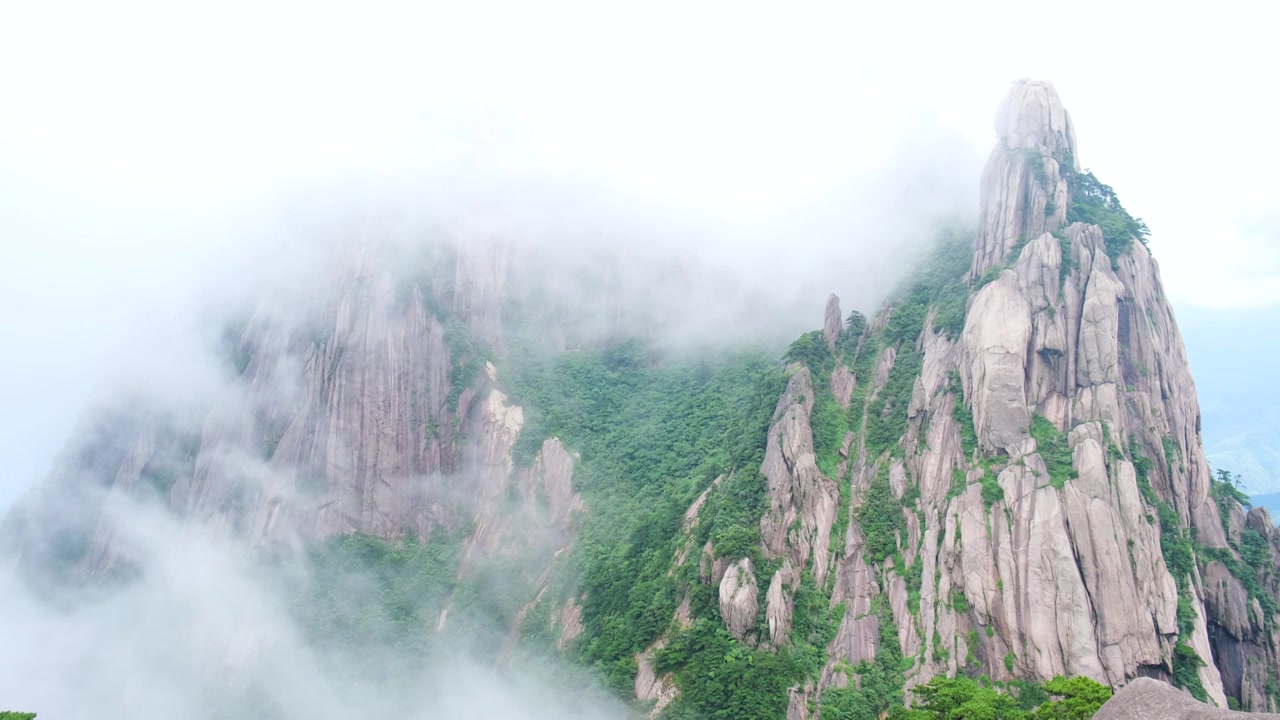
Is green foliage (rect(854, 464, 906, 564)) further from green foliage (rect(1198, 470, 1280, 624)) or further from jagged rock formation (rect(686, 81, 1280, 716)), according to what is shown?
green foliage (rect(1198, 470, 1280, 624))

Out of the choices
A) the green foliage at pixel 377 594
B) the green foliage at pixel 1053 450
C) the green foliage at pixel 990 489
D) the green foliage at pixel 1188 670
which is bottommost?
the green foliage at pixel 377 594

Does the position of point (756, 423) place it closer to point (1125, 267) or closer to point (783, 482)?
point (783, 482)

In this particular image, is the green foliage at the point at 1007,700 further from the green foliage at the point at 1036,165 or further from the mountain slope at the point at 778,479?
the green foliage at the point at 1036,165

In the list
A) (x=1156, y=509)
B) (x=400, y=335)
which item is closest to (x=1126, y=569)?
(x=1156, y=509)

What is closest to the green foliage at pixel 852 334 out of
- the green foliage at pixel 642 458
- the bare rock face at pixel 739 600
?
the green foliage at pixel 642 458

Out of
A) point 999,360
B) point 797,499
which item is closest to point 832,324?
point 797,499
